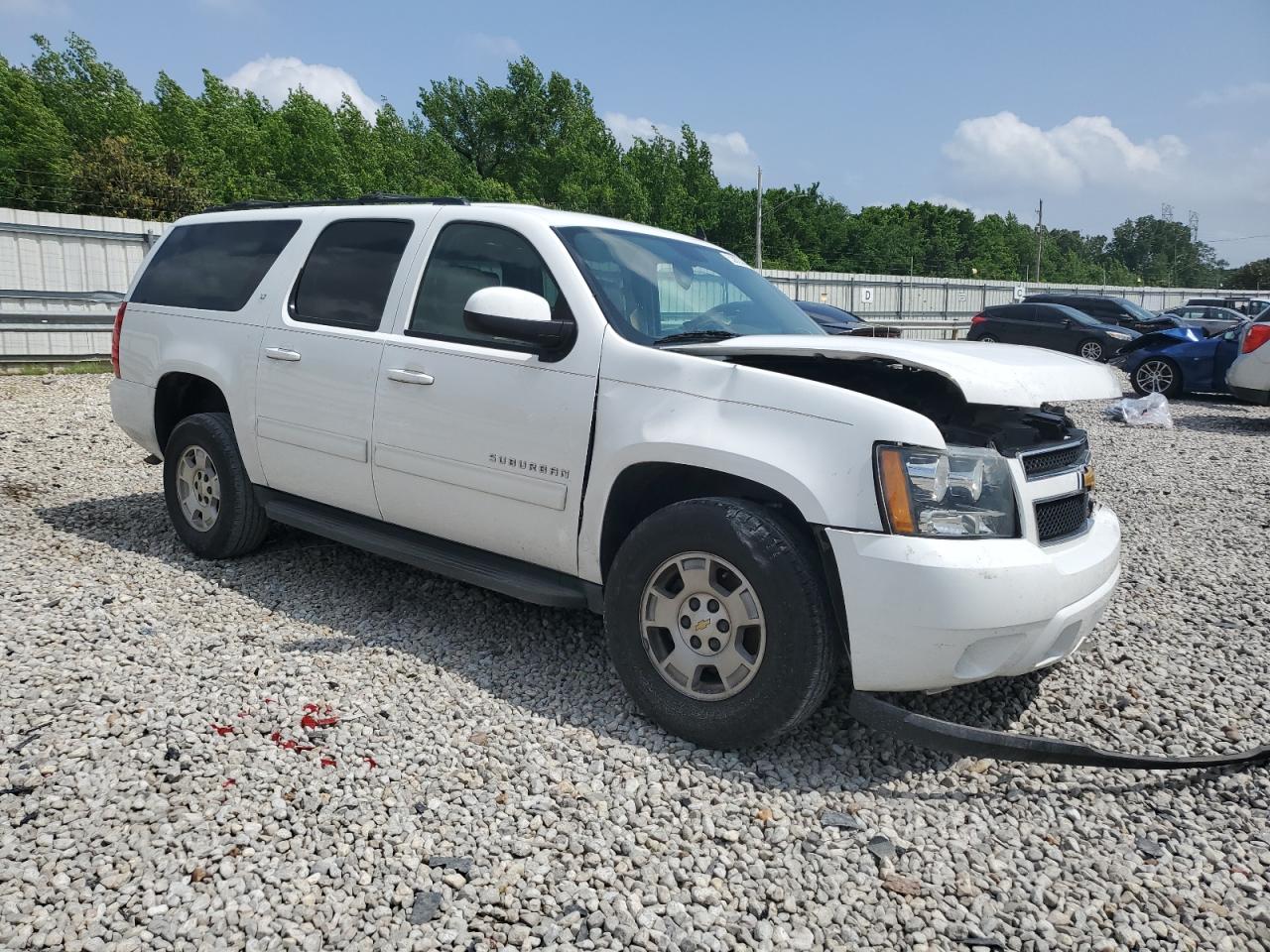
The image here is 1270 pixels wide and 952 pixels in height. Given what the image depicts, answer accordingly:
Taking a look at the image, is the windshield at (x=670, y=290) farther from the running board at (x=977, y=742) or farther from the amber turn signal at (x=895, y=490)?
the running board at (x=977, y=742)

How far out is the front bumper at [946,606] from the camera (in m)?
2.86

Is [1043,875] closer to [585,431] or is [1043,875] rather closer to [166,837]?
[585,431]

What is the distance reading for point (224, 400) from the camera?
211 inches

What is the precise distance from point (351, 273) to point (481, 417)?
1302 mm

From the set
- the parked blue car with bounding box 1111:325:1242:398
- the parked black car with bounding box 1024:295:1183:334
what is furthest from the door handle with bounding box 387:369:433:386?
the parked black car with bounding box 1024:295:1183:334

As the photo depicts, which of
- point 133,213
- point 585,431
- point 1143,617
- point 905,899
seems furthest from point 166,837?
point 133,213

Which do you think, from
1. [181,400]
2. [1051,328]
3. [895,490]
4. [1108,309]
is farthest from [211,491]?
[1108,309]

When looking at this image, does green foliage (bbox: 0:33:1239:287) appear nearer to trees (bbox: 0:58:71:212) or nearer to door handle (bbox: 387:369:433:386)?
trees (bbox: 0:58:71:212)

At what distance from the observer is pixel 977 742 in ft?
9.86

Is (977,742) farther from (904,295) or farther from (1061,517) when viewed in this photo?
(904,295)

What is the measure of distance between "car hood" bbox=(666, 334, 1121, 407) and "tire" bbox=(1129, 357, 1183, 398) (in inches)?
548

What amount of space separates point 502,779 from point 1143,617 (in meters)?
3.48

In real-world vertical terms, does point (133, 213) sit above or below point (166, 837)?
above

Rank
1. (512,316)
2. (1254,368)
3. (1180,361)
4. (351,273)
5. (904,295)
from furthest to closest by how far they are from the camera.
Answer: (904,295), (1180,361), (1254,368), (351,273), (512,316)
